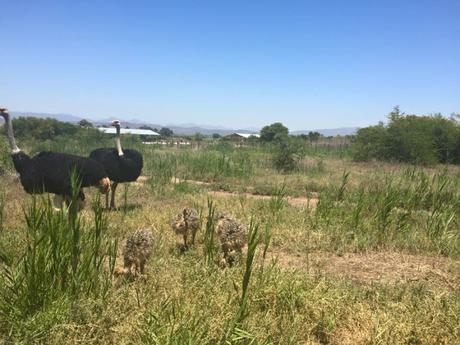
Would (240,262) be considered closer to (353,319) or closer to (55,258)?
(353,319)

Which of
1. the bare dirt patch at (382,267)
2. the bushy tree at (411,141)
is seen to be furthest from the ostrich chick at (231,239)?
the bushy tree at (411,141)

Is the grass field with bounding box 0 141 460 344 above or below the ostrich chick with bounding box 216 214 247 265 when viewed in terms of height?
below

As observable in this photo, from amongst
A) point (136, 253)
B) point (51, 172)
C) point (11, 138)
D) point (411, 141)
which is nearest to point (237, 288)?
point (136, 253)

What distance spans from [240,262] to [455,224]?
14.9ft

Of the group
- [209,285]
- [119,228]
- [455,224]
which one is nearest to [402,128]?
[455,224]

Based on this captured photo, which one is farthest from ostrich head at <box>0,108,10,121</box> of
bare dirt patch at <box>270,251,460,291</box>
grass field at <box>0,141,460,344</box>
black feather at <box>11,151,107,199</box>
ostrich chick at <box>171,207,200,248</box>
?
bare dirt patch at <box>270,251,460,291</box>

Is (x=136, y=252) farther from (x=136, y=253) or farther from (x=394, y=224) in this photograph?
(x=394, y=224)

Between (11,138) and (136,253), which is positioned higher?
(11,138)

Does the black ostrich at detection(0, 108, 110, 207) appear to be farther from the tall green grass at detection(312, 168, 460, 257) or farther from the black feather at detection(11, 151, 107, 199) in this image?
the tall green grass at detection(312, 168, 460, 257)

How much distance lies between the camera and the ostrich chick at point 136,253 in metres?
4.18

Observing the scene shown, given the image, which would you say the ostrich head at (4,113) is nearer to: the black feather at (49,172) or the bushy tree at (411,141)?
the black feather at (49,172)

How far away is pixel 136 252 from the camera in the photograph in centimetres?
417

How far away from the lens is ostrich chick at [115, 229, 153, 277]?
4.18 metres

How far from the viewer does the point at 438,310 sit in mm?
3844
